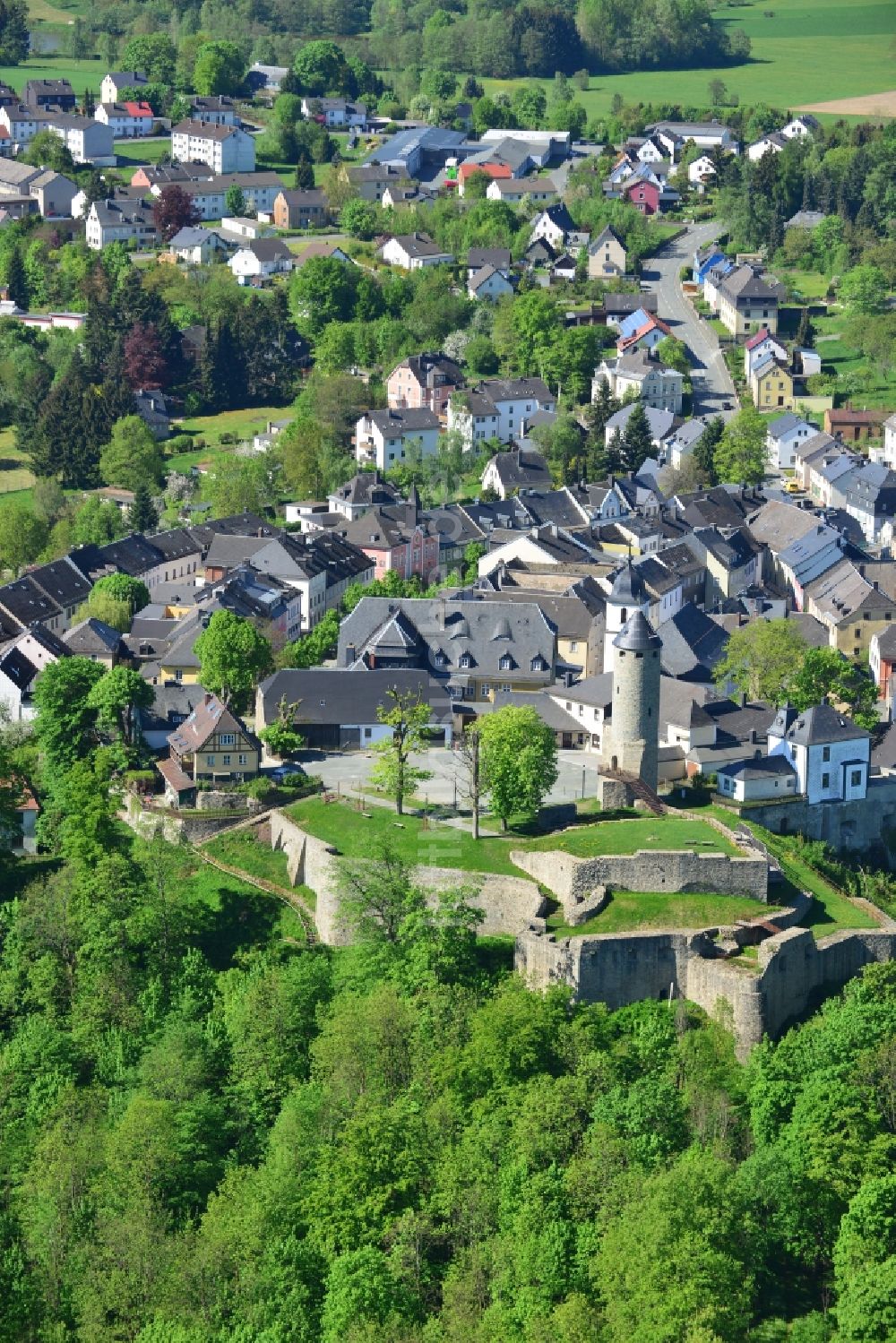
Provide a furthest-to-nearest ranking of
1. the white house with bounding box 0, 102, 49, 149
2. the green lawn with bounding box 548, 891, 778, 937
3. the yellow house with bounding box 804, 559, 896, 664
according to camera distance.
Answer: the white house with bounding box 0, 102, 49, 149
the yellow house with bounding box 804, 559, 896, 664
the green lawn with bounding box 548, 891, 778, 937

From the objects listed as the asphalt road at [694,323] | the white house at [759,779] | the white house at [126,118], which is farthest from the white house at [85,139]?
the white house at [759,779]

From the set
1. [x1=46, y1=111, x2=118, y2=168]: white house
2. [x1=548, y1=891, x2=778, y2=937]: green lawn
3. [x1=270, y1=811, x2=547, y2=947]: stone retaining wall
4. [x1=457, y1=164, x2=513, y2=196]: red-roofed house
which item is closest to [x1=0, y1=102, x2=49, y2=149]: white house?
[x1=46, y1=111, x2=118, y2=168]: white house

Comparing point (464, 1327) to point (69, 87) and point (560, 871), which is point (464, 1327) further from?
point (69, 87)

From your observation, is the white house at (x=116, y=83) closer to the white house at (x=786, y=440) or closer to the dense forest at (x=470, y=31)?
the dense forest at (x=470, y=31)

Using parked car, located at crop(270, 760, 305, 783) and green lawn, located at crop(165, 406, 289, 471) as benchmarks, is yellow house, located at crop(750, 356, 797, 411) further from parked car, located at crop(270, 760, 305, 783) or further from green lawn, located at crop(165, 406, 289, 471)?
parked car, located at crop(270, 760, 305, 783)

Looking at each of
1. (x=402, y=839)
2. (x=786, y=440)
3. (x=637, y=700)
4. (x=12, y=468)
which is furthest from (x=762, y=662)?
(x=12, y=468)

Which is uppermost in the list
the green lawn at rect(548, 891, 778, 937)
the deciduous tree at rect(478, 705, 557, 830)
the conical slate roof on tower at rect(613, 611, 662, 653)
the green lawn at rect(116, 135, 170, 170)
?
the conical slate roof on tower at rect(613, 611, 662, 653)
